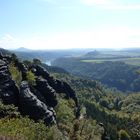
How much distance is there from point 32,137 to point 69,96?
99.5 metres

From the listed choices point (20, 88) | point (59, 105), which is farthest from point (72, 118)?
point (20, 88)

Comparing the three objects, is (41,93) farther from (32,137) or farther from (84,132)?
(32,137)

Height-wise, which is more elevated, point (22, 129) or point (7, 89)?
point (22, 129)

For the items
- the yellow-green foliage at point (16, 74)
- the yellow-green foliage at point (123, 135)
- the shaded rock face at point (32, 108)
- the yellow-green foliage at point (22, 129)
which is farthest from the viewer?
the yellow-green foliage at point (123, 135)

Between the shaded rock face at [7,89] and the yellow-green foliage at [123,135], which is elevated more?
the shaded rock face at [7,89]

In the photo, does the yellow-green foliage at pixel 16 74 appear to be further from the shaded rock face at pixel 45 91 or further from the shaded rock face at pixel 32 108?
the shaded rock face at pixel 32 108

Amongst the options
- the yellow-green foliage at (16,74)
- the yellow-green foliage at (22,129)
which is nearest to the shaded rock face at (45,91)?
the yellow-green foliage at (16,74)

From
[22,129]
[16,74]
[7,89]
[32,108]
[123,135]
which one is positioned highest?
[16,74]

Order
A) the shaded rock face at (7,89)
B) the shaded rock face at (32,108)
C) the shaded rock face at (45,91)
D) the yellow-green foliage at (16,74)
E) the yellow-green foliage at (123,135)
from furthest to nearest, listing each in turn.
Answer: the yellow-green foliage at (123,135) → the shaded rock face at (45,91) → the yellow-green foliage at (16,74) → the shaded rock face at (32,108) → the shaded rock face at (7,89)

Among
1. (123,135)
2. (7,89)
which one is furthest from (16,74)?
(123,135)

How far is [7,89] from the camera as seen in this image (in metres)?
84.1

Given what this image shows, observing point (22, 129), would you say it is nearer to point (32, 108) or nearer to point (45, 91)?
point (32, 108)

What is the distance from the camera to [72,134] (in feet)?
331

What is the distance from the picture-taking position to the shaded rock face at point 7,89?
268 ft
